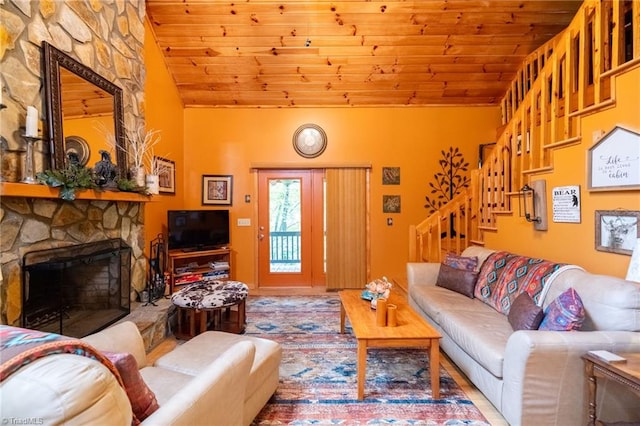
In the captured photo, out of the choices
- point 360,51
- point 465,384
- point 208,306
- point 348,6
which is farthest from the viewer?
point 360,51

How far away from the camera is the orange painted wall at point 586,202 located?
2.09 metres

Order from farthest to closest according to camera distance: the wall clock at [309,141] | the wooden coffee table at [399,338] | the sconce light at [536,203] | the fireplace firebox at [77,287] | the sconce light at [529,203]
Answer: the wall clock at [309,141], the sconce light at [529,203], the sconce light at [536,203], the fireplace firebox at [77,287], the wooden coffee table at [399,338]

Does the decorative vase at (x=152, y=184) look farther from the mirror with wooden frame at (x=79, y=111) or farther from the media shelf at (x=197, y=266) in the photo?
the media shelf at (x=197, y=266)

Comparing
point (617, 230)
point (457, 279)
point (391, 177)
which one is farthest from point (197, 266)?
point (617, 230)

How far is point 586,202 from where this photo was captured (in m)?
2.41

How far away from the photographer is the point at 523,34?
3.89 m

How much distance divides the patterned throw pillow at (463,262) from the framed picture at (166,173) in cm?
366

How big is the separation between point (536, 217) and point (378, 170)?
2.40 meters

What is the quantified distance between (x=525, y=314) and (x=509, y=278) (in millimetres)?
672

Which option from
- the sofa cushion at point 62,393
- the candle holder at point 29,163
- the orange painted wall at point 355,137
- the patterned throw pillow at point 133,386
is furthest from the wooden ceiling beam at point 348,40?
the sofa cushion at point 62,393

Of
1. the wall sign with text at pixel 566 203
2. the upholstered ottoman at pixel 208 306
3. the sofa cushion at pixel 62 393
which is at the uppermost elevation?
the wall sign with text at pixel 566 203

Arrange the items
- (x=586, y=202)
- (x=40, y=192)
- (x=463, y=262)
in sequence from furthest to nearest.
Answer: (x=463, y=262), (x=586, y=202), (x=40, y=192)

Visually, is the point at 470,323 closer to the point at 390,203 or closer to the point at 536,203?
the point at 536,203

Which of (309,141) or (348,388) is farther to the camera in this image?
(309,141)
